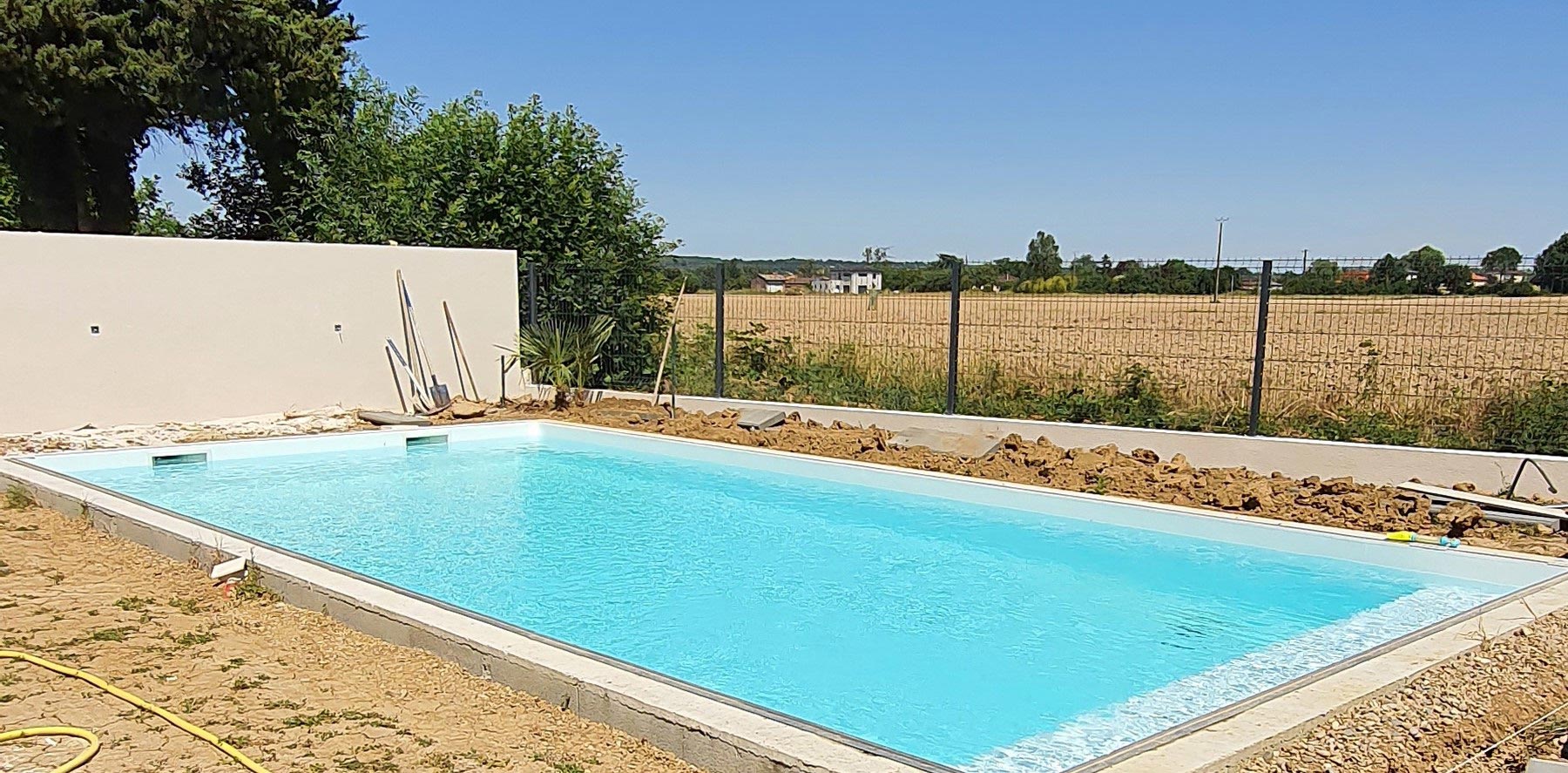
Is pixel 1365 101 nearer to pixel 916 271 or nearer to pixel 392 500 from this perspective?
pixel 916 271

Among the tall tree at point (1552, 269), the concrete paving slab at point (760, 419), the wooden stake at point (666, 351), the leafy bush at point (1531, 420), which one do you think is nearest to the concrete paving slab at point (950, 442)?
the concrete paving slab at point (760, 419)

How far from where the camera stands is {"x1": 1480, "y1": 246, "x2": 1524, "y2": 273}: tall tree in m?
8.52

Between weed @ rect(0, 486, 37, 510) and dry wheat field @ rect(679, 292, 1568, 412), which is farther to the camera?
dry wheat field @ rect(679, 292, 1568, 412)

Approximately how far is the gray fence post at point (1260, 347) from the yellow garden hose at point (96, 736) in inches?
339

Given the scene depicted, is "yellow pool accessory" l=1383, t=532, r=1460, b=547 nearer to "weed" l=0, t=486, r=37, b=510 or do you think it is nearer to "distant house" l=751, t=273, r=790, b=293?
"distant house" l=751, t=273, r=790, b=293

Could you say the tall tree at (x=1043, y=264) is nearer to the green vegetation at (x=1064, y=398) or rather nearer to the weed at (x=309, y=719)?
the green vegetation at (x=1064, y=398)

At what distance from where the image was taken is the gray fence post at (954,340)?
431 inches

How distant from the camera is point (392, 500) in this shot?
9.12 m

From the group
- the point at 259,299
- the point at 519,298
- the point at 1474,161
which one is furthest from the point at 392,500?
the point at 1474,161

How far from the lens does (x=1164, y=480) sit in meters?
8.55

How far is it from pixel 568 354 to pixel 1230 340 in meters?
8.26

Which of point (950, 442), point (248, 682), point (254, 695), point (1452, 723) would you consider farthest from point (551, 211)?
point (1452, 723)

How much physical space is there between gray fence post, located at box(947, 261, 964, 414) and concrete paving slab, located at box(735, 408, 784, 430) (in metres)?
2.00

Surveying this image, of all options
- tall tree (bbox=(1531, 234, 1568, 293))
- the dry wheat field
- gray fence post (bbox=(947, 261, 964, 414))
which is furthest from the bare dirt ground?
tall tree (bbox=(1531, 234, 1568, 293))
